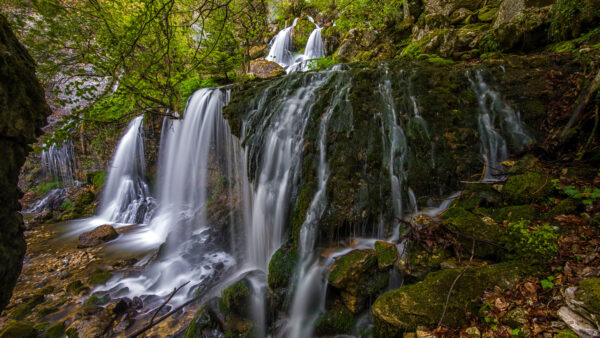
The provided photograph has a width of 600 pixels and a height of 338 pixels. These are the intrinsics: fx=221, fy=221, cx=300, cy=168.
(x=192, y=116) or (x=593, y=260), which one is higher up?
(x=192, y=116)

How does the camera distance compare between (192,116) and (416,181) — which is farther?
(192,116)

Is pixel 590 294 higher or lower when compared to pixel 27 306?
higher

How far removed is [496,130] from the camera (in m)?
4.47

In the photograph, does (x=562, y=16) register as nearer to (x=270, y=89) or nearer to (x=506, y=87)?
(x=506, y=87)

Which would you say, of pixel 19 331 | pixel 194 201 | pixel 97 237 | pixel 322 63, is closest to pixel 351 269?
pixel 19 331

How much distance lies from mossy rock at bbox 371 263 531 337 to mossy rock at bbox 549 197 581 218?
41.4 inches

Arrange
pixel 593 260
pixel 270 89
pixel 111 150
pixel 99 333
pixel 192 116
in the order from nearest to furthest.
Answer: pixel 593 260, pixel 99 333, pixel 270 89, pixel 192 116, pixel 111 150

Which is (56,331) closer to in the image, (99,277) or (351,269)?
(99,277)

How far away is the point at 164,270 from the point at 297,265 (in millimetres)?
3552

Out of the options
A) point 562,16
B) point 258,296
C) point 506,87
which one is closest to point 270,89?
point 258,296

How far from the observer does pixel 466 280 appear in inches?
86.4

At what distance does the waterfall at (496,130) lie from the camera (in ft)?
13.8

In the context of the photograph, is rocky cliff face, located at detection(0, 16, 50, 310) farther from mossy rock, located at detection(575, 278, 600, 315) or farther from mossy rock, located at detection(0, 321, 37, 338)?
mossy rock, located at detection(575, 278, 600, 315)

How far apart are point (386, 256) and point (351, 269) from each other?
544mm
